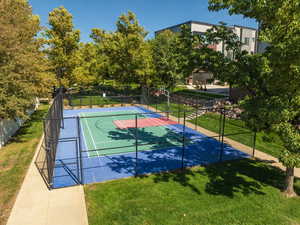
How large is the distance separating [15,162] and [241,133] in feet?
40.5

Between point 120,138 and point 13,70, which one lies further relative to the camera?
point 120,138

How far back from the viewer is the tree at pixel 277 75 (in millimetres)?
5832

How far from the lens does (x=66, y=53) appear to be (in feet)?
87.4

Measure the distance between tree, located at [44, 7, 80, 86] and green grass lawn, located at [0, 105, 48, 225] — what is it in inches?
412

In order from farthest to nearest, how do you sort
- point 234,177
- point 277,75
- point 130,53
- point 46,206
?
point 130,53 < point 234,177 < point 46,206 < point 277,75

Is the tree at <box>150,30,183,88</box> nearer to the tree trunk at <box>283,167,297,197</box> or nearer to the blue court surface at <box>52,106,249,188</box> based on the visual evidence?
the blue court surface at <box>52,106,249,188</box>

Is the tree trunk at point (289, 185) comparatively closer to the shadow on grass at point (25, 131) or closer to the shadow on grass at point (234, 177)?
the shadow on grass at point (234, 177)

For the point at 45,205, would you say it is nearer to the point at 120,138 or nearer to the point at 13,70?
the point at 120,138

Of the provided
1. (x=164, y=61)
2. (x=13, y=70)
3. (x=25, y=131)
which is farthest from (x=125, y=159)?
(x=164, y=61)

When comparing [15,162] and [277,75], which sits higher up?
[277,75]

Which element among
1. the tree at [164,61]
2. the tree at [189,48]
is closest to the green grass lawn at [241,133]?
the tree at [189,48]

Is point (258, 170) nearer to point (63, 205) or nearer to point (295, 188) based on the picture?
point (295, 188)

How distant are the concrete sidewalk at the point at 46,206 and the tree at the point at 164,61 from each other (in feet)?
67.6

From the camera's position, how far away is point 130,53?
27.2 m
